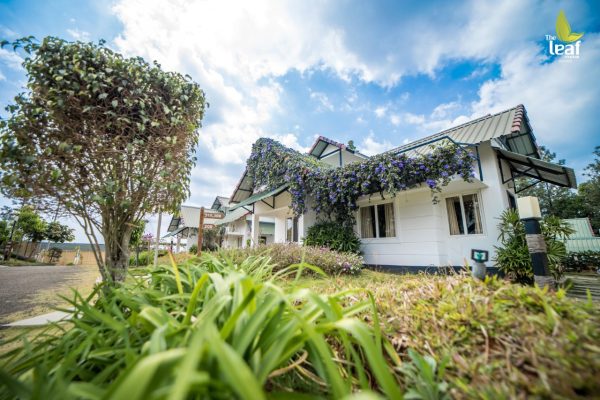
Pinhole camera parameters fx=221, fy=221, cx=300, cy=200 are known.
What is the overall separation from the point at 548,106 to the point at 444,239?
756 centimetres

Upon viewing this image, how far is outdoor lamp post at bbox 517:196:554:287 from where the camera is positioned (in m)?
2.55

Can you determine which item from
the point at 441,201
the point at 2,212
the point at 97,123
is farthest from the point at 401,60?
the point at 2,212

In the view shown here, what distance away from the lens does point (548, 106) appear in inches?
359

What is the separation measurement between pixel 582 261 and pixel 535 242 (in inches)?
503

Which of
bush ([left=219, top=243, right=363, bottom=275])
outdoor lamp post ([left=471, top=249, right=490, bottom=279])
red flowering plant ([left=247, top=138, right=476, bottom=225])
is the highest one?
red flowering plant ([left=247, top=138, right=476, bottom=225])

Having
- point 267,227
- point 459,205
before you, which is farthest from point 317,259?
point 267,227

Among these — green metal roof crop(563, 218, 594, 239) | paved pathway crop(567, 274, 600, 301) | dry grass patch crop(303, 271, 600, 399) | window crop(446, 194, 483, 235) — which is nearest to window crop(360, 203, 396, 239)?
window crop(446, 194, 483, 235)

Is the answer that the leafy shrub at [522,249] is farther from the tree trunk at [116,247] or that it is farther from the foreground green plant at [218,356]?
the tree trunk at [116,247]

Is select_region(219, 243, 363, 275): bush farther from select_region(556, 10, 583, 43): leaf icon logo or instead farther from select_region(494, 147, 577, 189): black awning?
select_region(556, 10, 583, 43): leaf icon logo

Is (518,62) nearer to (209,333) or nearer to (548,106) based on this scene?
(548,106)

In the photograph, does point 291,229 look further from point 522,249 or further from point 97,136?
point 97,136

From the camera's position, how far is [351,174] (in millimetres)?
7422

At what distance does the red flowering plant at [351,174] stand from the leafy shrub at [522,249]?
175 cm

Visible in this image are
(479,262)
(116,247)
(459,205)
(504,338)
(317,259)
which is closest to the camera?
(504,338)
